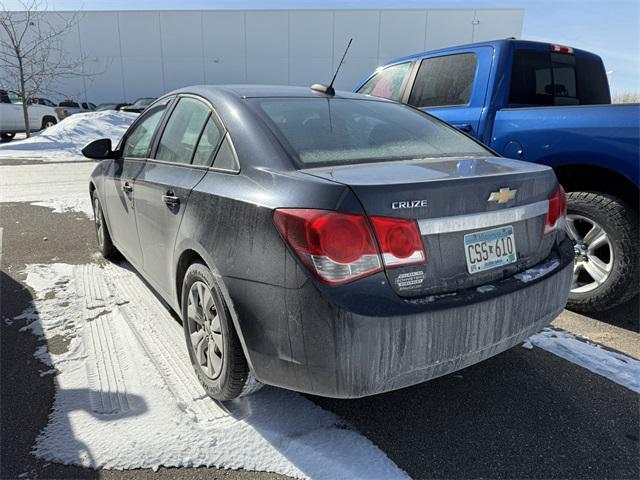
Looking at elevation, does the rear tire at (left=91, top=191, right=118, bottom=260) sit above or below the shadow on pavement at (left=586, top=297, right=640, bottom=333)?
above

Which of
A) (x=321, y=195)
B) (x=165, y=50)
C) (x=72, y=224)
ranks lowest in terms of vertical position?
(x=72, y=224)

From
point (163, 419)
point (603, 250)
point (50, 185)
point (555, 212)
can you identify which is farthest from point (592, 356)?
point (50, 185)

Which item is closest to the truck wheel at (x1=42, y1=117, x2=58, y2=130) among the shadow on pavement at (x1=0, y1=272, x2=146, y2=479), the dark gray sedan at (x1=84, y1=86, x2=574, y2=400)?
the shadow on pavement at (x1=0, y1=272, x2=146, y2=479)

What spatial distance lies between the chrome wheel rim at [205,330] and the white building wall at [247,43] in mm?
34699

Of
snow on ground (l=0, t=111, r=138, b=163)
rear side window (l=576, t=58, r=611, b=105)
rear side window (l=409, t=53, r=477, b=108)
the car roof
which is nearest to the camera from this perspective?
the car roof

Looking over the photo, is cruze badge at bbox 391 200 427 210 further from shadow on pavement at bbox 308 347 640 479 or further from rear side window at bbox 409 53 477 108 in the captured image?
rear side window at bbox 409 53 477 108

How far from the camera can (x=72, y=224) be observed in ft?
19.3

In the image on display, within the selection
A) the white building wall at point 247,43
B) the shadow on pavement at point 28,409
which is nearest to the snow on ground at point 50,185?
the shadow on pavement at point 28,409

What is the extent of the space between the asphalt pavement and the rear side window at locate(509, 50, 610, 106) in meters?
2.22

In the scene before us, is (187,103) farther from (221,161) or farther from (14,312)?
(14,312)

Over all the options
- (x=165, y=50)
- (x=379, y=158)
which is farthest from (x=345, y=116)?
(x=165, y=50)

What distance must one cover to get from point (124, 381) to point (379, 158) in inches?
70.0

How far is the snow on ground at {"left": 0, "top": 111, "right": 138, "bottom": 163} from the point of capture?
1374 cm

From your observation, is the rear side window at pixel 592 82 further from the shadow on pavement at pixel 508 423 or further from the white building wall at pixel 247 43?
the white building wall at pixel 247 43
